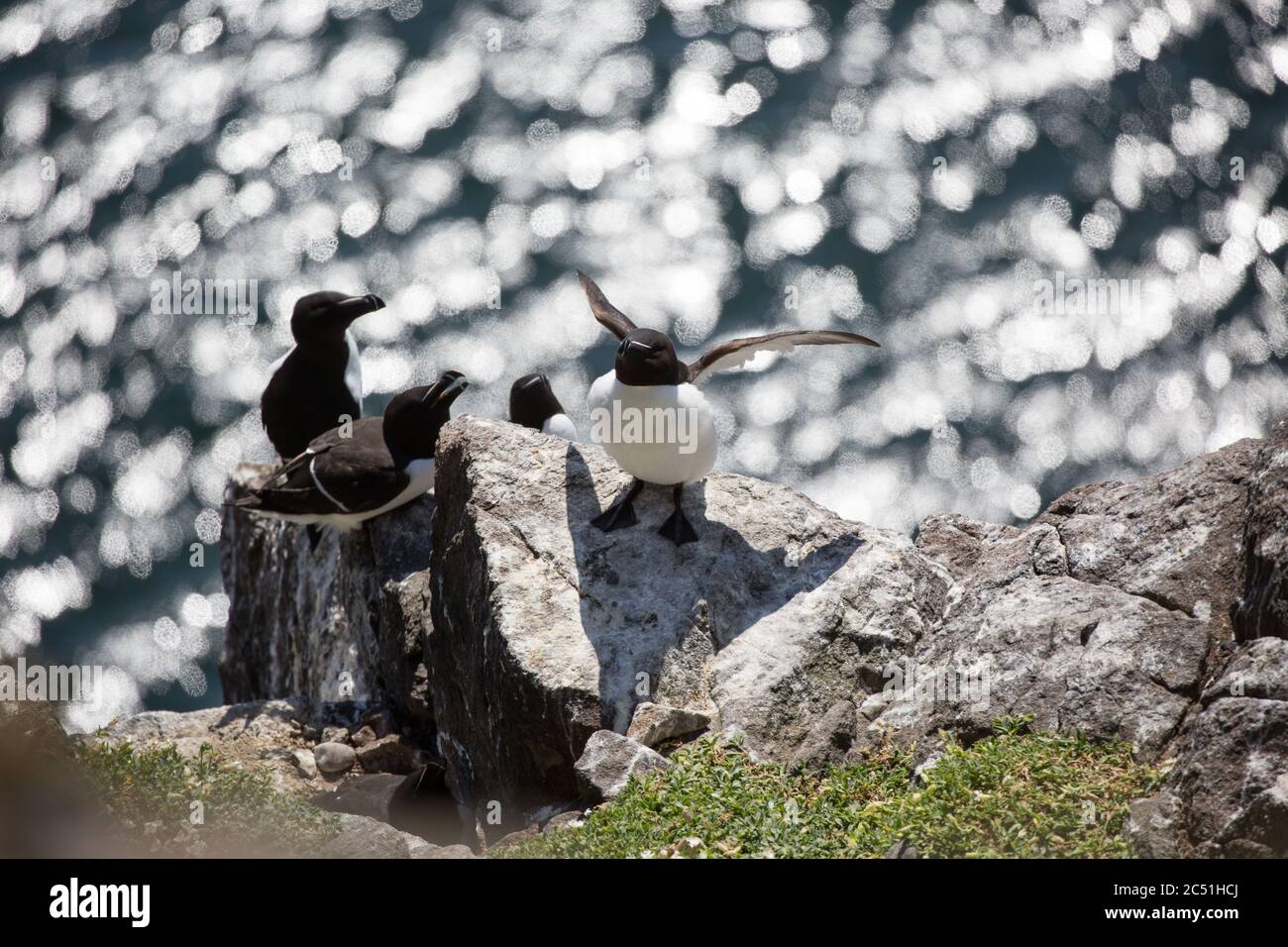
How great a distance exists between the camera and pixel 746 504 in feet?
28.1

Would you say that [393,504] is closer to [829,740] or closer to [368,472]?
[368,472]

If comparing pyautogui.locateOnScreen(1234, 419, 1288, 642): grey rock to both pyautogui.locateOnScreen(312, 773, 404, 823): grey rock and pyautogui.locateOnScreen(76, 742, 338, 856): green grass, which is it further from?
pyautogui.locateOnScreen(312, 773, 404, 823): grey rock

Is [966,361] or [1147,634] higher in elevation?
[966,361]

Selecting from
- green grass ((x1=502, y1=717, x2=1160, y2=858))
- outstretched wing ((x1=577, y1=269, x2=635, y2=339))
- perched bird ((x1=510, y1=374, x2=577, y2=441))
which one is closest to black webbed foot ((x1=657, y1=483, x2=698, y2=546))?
outstretched wing ((x1=577, y1=269, x2=635, y2=339))

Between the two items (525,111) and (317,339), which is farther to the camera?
(525,111)

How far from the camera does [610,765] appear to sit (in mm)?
6785

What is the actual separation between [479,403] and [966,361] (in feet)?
23.1

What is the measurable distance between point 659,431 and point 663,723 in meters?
1.74

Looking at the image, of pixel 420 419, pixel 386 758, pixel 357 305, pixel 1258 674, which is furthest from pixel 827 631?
pixel 357 305

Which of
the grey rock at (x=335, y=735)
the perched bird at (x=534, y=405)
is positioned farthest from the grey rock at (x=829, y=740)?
the perched bird at (x=534, y=405)

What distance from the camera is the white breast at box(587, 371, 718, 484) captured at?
807 centimetres

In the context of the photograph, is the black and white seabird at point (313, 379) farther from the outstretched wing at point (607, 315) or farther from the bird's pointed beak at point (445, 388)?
the outstretched wing at point (607, 315)

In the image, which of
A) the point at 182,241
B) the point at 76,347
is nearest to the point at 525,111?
the point at 182,241

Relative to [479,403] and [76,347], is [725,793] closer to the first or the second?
[479,403]
